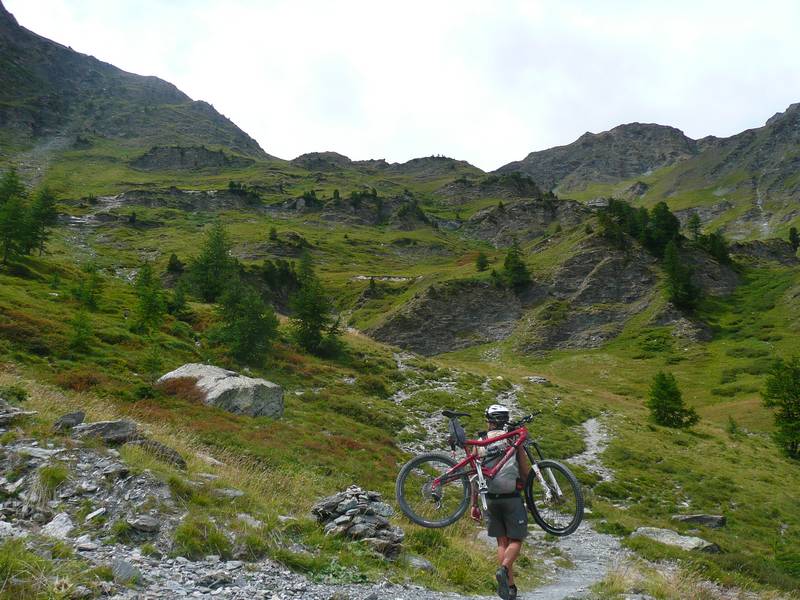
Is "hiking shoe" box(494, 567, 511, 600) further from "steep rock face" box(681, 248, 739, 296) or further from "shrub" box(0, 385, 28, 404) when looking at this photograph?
"steep rock face" box(681, 248, 739, 296)

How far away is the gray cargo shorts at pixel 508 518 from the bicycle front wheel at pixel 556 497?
48 cm

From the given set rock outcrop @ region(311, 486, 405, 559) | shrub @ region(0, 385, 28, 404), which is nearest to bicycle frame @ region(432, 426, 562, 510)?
rock outcrop @ region(311, 486, 405, 559)

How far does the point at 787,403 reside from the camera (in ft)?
134

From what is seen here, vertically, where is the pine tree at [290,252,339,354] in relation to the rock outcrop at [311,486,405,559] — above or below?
above

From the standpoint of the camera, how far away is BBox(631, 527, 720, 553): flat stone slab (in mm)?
17795

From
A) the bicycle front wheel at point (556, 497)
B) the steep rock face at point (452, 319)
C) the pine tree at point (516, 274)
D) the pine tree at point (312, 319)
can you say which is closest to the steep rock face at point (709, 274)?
the pine tree at point (516, 274)

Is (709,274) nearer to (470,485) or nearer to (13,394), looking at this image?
(470,485)

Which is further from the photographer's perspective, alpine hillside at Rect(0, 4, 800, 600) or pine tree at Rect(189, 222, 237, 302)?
pine tree at Rect(189, 222, 237, 302)

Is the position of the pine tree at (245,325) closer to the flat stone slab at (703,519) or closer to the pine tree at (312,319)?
the pine tree at (312,319)

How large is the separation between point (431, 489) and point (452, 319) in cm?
8154

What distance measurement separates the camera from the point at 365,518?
1132cm

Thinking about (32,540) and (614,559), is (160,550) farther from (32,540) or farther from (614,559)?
(614,559)

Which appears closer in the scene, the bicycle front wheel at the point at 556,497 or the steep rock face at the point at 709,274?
the bicycle front wheel at the point at 556,497

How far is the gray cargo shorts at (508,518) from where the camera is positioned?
29.5 ft
